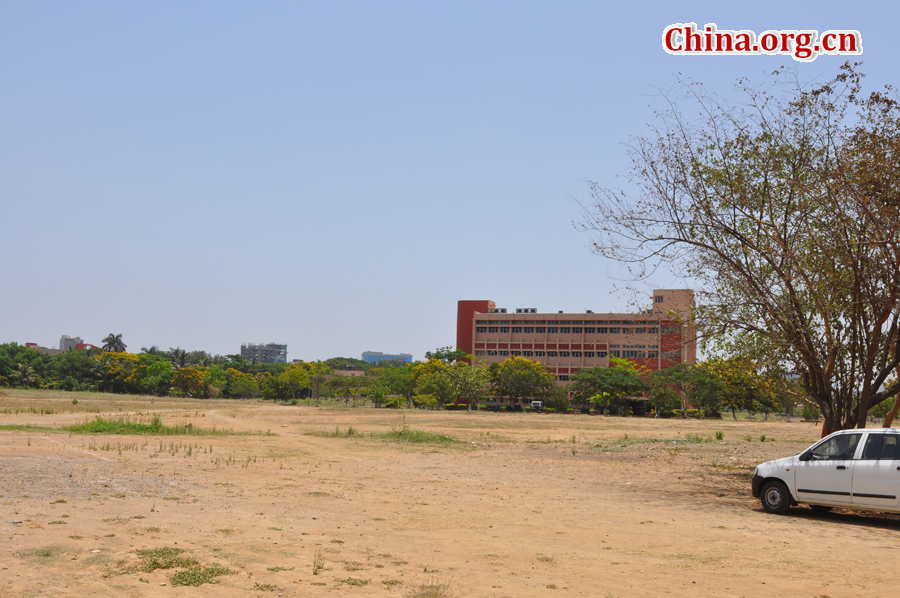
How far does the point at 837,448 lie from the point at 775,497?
5.96ft

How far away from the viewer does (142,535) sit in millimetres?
10289

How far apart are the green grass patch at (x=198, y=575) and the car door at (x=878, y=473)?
10954 millimetres

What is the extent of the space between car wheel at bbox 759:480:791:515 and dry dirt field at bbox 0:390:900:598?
336mm

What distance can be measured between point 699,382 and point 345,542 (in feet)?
280

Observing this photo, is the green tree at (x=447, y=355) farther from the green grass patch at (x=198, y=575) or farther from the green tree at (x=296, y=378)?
the green grass patch at (x=198, y=575)

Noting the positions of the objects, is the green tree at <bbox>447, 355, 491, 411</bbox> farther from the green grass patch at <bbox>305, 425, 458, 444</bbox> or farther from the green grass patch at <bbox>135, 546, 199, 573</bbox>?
the green grass patch at <bbox>135, 546, 199, 573</bbox>

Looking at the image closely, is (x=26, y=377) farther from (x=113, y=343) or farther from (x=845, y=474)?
(x=845, y=474)

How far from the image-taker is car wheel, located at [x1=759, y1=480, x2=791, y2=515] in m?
14.7

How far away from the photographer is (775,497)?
14906 millimetres

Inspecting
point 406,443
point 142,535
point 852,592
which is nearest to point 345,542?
point 142,535

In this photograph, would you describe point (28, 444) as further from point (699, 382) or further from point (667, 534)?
point (699, 382)

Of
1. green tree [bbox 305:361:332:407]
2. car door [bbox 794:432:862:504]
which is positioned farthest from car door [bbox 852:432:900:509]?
green tree [bbox 305:361:332:407]

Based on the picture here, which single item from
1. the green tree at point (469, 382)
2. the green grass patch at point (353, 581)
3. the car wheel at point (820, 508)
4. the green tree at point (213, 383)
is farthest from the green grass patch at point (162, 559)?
the green tree at point (213, 383)

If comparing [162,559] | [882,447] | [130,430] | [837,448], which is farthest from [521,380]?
[162,559]
